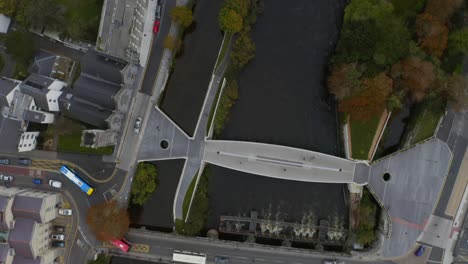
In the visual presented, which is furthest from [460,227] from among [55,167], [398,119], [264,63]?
[55,167]

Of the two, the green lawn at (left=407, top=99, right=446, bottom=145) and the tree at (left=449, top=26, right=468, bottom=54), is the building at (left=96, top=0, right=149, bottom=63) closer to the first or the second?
the green lawn at (left=407, top=99, right=446, bottom=145)

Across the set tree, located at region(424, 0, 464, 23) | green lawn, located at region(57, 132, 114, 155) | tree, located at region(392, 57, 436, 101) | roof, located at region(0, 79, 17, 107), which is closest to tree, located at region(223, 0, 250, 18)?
tree, located at region(392, 57, 436, 101)

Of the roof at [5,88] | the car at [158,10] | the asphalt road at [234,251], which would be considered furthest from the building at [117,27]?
the asphalt road at [234,251]

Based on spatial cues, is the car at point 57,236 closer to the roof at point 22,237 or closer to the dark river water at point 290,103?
the roof at point 22,237

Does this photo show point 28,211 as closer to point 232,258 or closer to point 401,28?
point 232,258

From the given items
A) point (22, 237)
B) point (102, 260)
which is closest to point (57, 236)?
point (22, 237)
